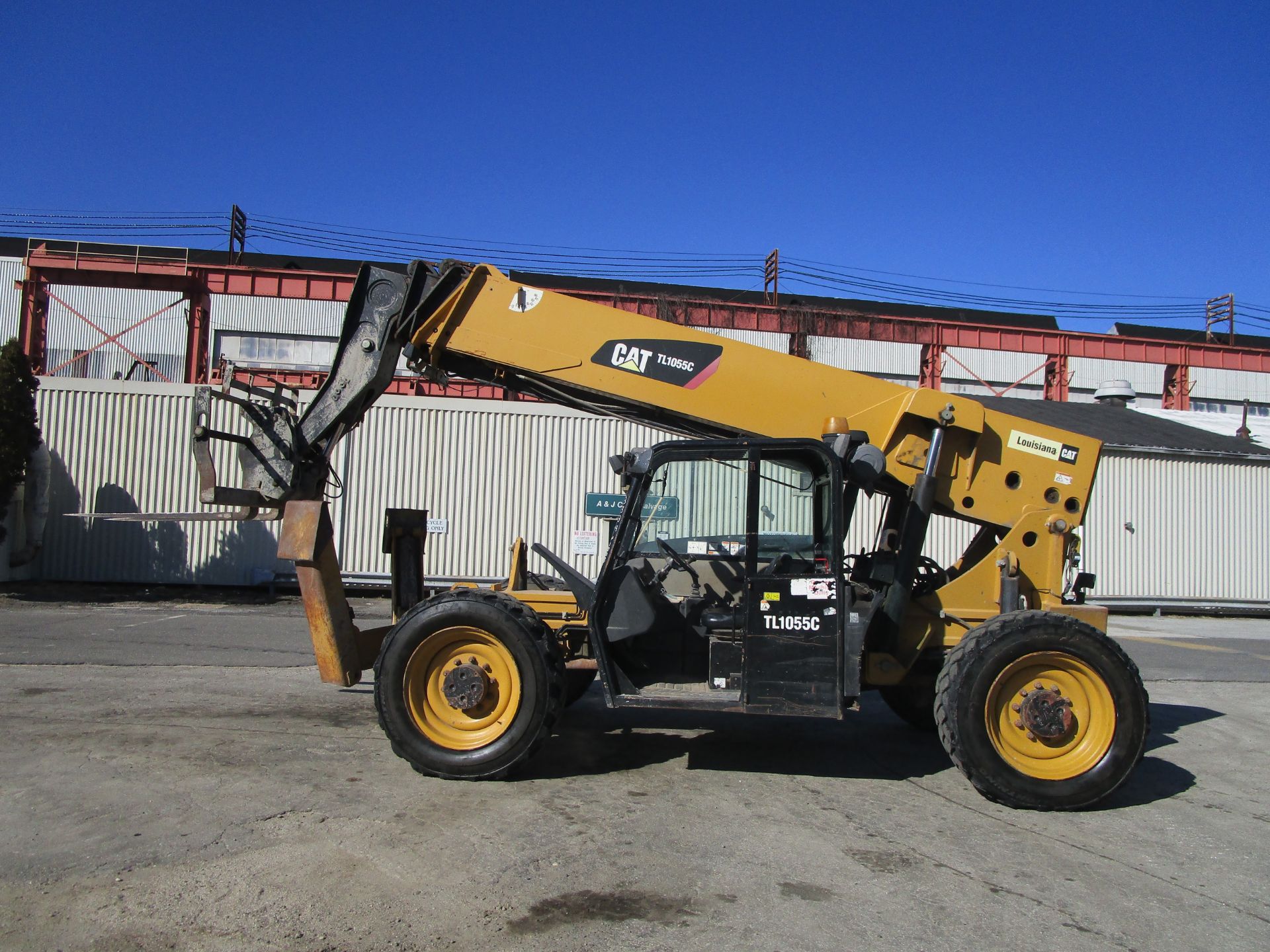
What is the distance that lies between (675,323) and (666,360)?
47.2 feet

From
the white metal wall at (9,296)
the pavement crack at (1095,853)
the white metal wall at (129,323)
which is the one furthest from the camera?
the white metal wall at (129,323)

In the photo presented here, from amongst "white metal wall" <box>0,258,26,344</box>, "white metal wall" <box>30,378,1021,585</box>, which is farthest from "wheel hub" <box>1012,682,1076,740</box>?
"white metal wall" <box>0,258,26,344</box>

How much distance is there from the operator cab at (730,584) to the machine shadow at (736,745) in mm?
705

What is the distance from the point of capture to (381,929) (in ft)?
11.5

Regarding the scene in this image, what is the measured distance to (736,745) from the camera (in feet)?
21.6

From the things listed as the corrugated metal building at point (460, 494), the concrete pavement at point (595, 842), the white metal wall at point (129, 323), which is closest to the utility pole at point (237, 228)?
the white metal wall at point (129, 323)

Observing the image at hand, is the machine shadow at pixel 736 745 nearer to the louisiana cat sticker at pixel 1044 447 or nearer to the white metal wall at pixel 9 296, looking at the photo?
the louisiana cat sticker at pixel 1044 447

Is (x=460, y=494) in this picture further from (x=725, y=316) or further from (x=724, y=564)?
(x=724, y=564)

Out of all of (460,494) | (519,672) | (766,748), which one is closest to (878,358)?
(460,494)

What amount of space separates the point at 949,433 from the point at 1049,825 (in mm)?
2518

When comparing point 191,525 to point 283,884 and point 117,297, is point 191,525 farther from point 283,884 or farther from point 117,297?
point 117,297

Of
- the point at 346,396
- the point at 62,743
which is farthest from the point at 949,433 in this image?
the point at 62,743

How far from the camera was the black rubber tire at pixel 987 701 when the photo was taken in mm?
5266

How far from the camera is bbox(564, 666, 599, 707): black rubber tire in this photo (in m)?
6.18
